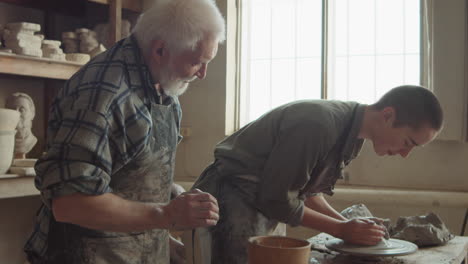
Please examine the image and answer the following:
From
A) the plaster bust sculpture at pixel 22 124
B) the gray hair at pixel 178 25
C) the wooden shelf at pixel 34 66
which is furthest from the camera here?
the plaster bust sculpture at pixel 22 124

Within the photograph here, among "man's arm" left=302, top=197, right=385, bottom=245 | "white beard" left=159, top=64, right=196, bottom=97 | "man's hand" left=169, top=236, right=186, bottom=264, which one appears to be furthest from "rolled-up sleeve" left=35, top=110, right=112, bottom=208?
"man's arm" left=302, top=197, right=385, bottom=245

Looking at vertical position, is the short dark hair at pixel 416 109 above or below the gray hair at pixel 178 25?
below

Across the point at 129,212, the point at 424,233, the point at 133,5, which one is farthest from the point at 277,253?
the point at 133,5

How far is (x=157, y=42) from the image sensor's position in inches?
56.3

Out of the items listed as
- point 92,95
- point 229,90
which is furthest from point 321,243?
point 229,90

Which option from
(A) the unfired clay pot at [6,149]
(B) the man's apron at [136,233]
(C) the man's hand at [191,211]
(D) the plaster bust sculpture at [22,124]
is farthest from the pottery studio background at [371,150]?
(C) the man's hand at [191,211]

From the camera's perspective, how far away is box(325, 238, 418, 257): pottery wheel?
1686 mm

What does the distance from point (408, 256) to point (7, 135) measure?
7.76ft

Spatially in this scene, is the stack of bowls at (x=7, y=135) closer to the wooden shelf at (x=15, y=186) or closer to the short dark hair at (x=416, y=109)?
the wooden shelf at (x=15, y=186)

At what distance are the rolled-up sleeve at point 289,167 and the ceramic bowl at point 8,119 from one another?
1967 mm

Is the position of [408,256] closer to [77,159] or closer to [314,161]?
[314,161]

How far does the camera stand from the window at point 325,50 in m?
3.60

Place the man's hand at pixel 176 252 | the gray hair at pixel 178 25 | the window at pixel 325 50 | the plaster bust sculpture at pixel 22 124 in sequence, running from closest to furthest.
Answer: the gray hair at pixel 178 25 → the man's hand at pixel 176 252 → the plaster bust sculpture at pixel 22 124 → the window at pixel 325 50

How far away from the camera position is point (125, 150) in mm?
1328
